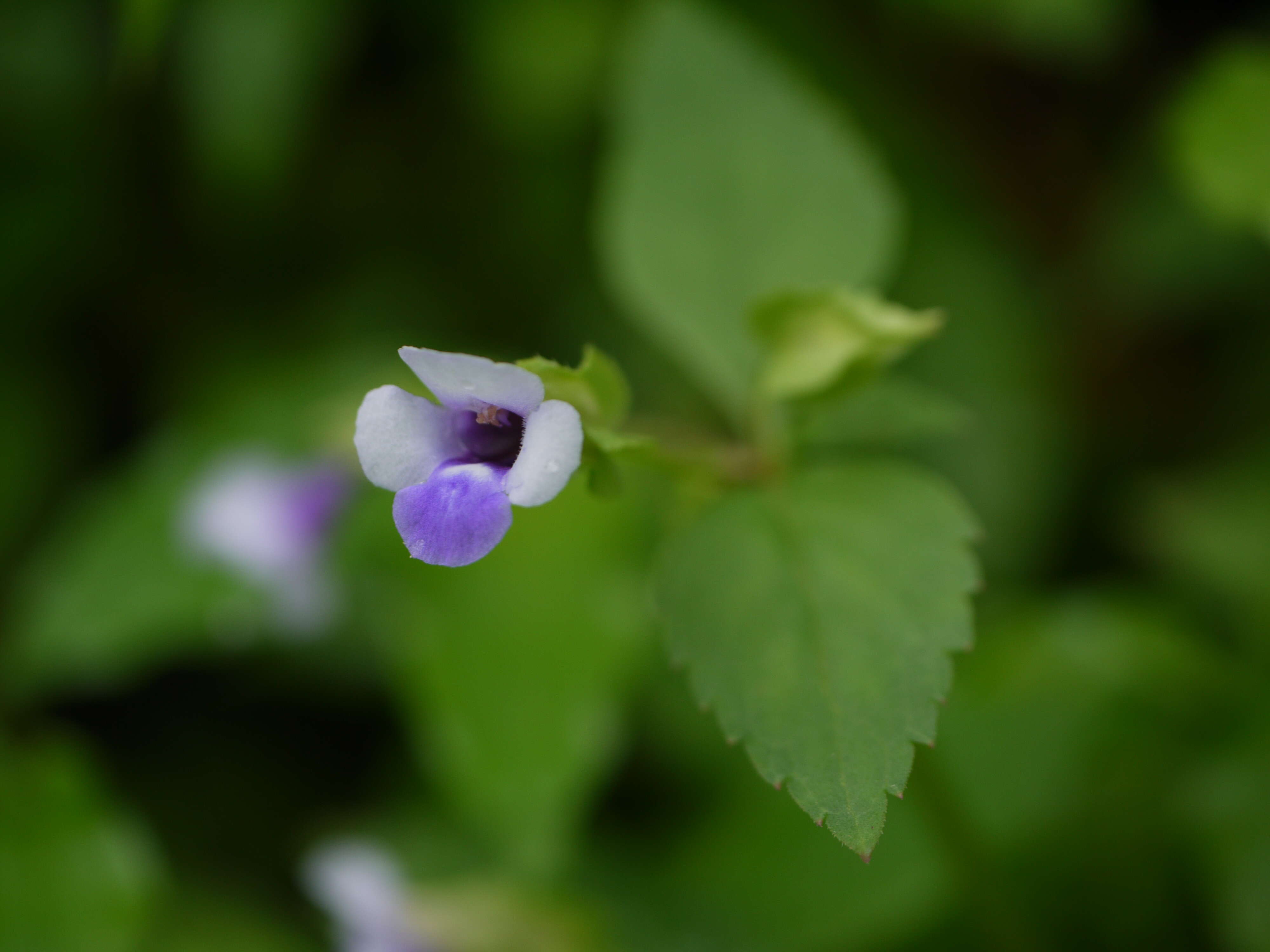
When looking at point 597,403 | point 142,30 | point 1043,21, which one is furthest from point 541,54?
point 597,403

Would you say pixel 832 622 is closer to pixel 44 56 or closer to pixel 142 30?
pixel 142 30

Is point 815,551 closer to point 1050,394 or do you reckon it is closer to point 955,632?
point 955,632

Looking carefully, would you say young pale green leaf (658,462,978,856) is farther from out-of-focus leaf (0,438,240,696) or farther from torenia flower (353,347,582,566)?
out-of-focus leaf (0,438,240,696)

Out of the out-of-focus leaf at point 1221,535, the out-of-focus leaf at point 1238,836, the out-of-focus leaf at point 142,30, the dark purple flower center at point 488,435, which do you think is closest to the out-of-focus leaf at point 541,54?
the out-of-focus leaf at point 142,30

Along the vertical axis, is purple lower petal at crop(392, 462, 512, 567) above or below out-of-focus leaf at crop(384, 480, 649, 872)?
above

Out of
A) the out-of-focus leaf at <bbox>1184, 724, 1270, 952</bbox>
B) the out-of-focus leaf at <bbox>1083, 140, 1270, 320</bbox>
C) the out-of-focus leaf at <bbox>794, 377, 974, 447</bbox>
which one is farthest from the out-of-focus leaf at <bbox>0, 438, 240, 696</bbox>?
the out-of-focus leaf at <bbox>1083, 140, 1270, 320</bbox>

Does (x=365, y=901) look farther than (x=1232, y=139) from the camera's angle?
Yes
